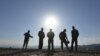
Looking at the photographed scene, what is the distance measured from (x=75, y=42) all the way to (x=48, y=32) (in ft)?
11.6

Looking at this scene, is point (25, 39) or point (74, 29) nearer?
point (74, 29)

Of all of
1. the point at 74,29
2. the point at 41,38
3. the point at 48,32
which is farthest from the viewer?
the point at 41,38

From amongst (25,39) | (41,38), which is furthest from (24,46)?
(41,38)

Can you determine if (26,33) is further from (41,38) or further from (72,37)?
(72,37)

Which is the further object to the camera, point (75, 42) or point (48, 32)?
point (48, 32)

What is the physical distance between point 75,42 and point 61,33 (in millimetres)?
2696

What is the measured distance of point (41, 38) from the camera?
25.2 m

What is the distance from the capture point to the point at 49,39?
2367 cm

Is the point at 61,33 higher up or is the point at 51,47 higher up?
the point at 61,33

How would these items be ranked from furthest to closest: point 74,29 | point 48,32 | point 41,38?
point 41,38 → point 48,32 → point 74,29

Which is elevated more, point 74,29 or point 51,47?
point 74,29

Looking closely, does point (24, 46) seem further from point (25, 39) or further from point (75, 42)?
point (75, 42)

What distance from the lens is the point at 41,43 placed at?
25.4 metres

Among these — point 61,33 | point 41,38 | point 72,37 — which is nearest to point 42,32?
point 41,38
